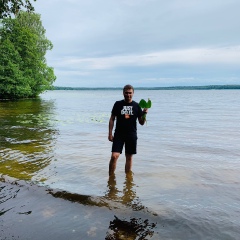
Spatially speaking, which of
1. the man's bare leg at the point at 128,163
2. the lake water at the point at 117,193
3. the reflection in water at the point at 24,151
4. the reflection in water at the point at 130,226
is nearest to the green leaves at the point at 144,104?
the man's bare leg at the point at 128,163

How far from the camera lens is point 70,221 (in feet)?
14.9

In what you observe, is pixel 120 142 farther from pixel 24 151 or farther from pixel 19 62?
pixel 19 62

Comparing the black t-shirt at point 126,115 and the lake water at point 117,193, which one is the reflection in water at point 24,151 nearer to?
the lake water at point 117,193

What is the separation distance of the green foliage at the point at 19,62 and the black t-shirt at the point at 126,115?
37454mm

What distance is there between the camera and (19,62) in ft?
152

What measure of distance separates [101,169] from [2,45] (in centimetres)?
3993

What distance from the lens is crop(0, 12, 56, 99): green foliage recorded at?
43.0 metres

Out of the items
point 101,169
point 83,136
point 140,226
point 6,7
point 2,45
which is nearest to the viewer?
point 140,226

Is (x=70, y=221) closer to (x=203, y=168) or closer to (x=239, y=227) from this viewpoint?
(x=239, y=227)

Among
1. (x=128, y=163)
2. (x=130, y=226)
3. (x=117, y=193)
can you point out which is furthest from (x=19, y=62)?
(x=130, y=226)

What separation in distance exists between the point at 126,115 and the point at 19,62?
44.1m

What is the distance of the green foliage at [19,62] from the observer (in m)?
43.0

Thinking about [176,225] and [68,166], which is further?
[68,166]

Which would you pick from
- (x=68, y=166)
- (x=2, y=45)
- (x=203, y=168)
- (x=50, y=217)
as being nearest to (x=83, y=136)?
(x=68, y=166)
